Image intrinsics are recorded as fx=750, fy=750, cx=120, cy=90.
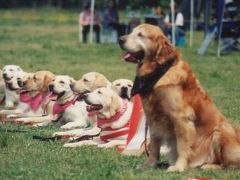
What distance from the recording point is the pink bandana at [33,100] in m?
12.7

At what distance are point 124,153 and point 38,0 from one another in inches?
2846

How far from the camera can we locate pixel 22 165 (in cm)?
784

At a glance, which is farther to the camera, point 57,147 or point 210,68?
point 210,68

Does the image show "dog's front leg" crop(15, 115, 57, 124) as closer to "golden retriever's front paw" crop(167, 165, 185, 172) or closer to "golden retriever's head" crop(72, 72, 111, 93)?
"golden retriever's head" crop(72, 72, 111, 93)

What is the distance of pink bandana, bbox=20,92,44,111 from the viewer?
41.6 ft

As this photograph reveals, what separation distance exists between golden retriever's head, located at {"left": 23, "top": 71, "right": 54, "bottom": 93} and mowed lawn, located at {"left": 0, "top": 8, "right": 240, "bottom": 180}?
1.37 meters

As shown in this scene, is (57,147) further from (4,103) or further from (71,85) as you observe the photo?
(4,103)

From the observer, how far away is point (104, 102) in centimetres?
957

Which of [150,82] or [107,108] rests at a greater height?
[150,82]

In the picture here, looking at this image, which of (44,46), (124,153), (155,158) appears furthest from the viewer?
(44,46)

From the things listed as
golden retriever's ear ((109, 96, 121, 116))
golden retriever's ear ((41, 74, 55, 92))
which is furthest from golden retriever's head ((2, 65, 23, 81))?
golden retriever's ear ((109, 96, 121, 116))

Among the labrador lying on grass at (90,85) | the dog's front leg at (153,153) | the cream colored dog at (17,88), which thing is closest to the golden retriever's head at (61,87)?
the labrador lying on grass at (90,85)

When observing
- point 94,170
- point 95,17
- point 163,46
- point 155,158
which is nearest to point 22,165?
point 94,170

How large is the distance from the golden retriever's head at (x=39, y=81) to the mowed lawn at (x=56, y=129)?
1369 millimetres
